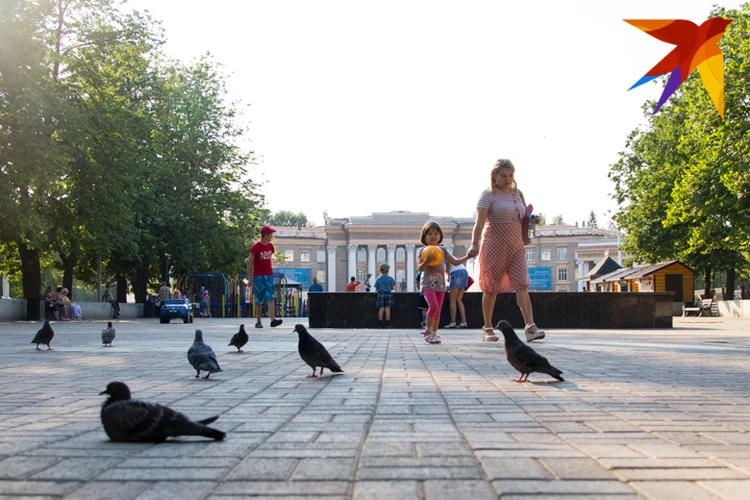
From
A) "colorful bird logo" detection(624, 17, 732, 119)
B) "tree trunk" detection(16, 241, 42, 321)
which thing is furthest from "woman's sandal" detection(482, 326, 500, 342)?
"tree trunk" detection(16, 241, 42, 321)

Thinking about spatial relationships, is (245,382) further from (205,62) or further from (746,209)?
(205,62)

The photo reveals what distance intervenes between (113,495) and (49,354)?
8318 millimetres

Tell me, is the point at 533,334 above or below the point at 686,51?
below

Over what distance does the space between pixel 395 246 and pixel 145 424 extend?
113 m

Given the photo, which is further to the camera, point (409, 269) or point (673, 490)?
point (409, 269)

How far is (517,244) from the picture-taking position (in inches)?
407

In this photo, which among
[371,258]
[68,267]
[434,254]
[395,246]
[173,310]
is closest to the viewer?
[434,254]

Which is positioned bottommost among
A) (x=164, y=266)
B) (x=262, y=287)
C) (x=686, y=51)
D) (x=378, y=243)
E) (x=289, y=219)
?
(x=262, y=287)

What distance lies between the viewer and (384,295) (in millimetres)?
19203

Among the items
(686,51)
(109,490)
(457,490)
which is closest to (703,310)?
(686,51)

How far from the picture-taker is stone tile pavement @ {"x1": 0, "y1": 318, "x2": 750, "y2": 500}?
268 centimetres

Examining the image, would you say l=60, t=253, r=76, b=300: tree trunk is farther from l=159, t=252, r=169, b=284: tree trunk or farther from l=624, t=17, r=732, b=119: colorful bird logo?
l=624, t=17, r=732, b=119: colorful bird logo

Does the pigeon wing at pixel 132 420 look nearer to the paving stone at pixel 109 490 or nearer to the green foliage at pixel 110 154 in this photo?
the paving stone at pixel 109 490

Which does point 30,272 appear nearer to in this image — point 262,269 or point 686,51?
point 262,269
